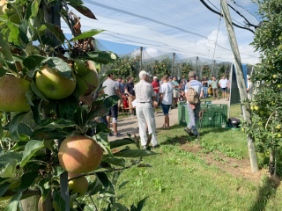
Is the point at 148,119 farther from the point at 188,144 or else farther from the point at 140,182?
the point at 140,182

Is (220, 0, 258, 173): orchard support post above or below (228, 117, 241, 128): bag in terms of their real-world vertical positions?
above

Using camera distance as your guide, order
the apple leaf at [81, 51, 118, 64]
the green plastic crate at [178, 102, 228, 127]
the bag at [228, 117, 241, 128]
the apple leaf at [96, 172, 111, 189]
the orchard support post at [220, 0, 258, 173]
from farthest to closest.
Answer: the green plastic crate at [178, 102, 228, 127] < the bag at [228, 117, 241, 128] < the orchard support post at [220, 0, 258, 173] < the apple leaf at [96, 172, 111, 189] < the apple leaf at [81, 51, 118, 64]

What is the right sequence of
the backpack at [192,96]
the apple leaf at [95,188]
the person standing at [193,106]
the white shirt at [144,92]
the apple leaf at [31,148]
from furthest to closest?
the person standing at [193,106], the backpack at [192,96], the white shirt at [144,92], the apple leaf at [95,188], the apple leaf at [31,148]

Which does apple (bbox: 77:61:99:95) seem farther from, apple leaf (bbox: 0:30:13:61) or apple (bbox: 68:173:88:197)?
apple (bbox: 68:173:88:197)

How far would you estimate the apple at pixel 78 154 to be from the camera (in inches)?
22.4

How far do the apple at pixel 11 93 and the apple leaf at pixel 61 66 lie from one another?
0.41 ft

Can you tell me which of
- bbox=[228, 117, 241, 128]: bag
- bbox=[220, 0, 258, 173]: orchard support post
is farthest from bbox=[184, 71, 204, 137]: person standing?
bbox=[220, 0, 258, 173]: orchard support post

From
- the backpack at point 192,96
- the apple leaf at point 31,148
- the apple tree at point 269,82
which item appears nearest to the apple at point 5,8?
the apple leaf at point 31,148

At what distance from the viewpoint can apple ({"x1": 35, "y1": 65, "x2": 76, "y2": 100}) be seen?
0.55 m

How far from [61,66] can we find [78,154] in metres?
0.26

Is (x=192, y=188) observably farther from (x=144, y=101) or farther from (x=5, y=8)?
(x=5, y=8)

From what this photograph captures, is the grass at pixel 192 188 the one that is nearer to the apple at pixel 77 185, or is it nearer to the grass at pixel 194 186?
the grass at pixel 194 186

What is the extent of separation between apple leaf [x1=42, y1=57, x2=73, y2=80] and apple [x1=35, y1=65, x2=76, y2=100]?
4cm

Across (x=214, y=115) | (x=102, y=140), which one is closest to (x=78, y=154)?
(x=102, y=140)
